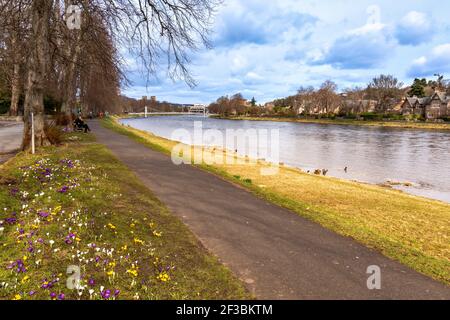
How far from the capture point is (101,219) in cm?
666

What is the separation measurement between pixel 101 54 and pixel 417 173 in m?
21.7

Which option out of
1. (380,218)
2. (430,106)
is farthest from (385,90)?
(380,218)

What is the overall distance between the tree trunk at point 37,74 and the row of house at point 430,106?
107 m

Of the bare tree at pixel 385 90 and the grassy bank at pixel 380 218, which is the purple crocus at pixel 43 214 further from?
the bare tree at pixel 385 90

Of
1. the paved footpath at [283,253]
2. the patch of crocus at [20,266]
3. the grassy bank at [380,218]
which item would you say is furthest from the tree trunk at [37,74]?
the patch of crocus at [20,266]

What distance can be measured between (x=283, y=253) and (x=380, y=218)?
4.98 m

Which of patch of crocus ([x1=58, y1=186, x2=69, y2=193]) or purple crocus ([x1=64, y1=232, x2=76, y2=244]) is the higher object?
patch of crocus ([x1=58, y1=186, x2=69, y2=193])

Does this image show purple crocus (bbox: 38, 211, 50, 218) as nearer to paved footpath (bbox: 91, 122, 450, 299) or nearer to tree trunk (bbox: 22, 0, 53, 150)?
paved footpath (bbox: 91, 122, 450, 299)

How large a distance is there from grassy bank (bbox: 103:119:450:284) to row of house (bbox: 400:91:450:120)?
4015 inches

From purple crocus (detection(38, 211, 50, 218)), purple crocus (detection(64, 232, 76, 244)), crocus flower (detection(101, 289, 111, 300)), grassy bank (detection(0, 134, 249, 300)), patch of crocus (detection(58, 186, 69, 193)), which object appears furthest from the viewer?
patch of crocus (detection(58, 186, 69, 193))

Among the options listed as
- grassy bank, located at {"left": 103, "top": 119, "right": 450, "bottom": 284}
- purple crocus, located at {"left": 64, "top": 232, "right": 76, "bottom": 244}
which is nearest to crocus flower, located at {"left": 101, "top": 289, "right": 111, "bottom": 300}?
purple crocus, located at {"left": 64, "top": 232, "right": 76, "bottom": 244}

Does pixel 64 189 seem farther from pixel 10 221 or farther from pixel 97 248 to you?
pixel 97 248

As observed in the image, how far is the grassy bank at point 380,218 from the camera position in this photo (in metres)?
6.63

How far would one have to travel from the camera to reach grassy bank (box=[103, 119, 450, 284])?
21.8 ft
